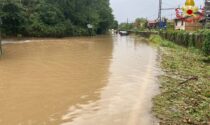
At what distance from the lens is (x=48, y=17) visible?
51250mm

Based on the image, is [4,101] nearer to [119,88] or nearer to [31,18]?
[119,88]

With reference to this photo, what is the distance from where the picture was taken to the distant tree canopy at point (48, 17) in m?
42.5

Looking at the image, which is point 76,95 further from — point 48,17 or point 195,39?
point 48,17

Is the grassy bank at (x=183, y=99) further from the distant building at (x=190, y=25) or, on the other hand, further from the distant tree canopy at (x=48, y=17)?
the distant building at (x=190, y=25)

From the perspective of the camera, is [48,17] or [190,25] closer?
[190,25]

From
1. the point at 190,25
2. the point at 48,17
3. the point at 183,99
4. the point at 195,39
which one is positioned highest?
the point at 48,17

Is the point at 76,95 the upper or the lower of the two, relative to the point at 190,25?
lower

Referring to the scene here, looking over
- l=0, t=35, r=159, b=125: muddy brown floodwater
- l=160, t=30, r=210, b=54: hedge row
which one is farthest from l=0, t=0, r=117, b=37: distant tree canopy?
l=0, t=35, r=159, b=125: muddy brown floodwater

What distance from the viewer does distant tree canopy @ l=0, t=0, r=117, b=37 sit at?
140 ft

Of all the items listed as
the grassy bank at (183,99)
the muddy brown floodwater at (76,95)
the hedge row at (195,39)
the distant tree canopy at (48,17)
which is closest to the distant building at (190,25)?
the hedge row at (195,39)

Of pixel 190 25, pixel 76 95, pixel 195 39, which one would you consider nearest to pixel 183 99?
pixel 76 95

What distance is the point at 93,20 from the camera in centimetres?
6334

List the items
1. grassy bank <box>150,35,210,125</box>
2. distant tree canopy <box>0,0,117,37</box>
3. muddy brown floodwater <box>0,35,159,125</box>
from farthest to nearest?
distant tree canopy <box>0,0,117,37</box> → muddy brown floodwater <box>0,35,159,125</box> → grassy bank <box>150,35,210,125</box>

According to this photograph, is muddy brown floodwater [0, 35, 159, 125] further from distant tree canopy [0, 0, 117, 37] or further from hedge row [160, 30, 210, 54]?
distant tree canopy [0, 0, 117, 37]
